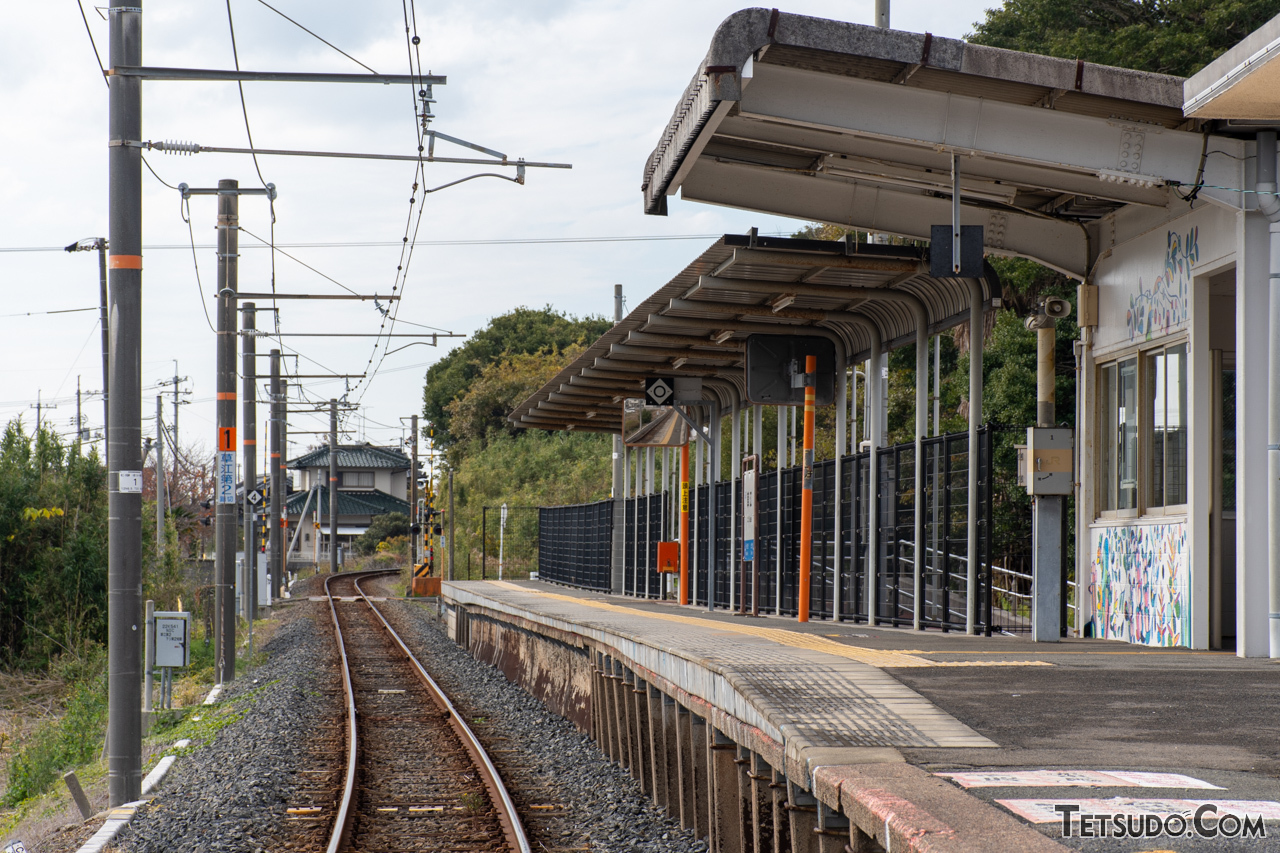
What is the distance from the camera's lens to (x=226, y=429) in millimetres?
18047

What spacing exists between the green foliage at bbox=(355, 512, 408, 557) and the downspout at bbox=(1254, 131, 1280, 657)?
7121 cm

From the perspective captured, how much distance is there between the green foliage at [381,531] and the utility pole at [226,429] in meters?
59.4

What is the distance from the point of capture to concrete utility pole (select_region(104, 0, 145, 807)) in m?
10.2

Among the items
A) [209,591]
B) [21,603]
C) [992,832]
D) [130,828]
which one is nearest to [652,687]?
[130,828]

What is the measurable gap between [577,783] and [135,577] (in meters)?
4.09

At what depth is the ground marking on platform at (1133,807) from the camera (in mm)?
3822

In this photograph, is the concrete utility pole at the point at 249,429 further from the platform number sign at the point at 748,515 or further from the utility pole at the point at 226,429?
the platform number sign at the point at 748,515

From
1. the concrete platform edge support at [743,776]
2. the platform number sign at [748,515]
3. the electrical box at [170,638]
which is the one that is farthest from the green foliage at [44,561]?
the platform number sign at [748,515]

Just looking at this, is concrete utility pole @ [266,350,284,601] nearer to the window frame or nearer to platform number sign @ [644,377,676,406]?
platform number sign @ [644,377,676,406]

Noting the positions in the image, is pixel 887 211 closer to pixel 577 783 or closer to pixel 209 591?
pixel 577 783

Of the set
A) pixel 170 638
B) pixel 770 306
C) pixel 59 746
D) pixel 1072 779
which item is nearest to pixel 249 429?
pixel 59 746

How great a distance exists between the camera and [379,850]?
893 centimetres

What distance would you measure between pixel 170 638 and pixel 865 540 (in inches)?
295

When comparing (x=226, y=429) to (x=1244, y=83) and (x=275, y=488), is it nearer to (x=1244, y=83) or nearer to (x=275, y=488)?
(x=1244, y=83)
